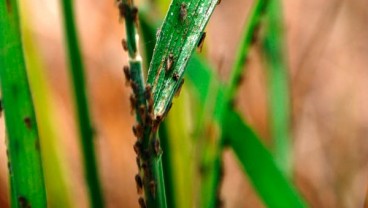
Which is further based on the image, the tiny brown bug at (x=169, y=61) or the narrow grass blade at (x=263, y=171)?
the narrow grass blade at (x=263, y=171)

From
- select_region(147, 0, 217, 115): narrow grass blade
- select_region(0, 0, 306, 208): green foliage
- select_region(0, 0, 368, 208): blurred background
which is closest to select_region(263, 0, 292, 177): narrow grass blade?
select_region(0, 0, 306, 208): green foliage

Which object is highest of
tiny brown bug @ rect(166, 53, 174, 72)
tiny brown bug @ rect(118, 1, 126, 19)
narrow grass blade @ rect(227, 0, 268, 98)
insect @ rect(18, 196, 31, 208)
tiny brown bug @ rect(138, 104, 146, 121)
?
narrow grass blade @ rect(227, 0, 268, 98)

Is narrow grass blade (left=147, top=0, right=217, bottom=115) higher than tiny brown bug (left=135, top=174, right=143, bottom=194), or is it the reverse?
narrow grass blade (left=147, top=0, right=217, bottom=115)

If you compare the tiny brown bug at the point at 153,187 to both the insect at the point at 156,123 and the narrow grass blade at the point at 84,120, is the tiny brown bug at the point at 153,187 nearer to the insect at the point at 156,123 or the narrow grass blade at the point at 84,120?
the insect at the point at 156,123

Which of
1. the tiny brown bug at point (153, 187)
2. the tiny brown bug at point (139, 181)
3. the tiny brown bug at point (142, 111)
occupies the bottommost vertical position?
the tiny brown bug at point (153, 187)

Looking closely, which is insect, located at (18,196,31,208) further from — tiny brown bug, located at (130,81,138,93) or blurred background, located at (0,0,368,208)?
blurred background, located at (0,0,368,208)

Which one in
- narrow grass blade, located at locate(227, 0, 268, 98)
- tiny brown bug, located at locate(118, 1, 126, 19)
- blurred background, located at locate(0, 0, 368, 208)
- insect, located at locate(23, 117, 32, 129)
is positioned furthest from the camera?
blurred background, located at locate(0, 0, 368, 208)

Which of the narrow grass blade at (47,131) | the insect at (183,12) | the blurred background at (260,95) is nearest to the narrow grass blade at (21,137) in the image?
the insect at (183,12)
